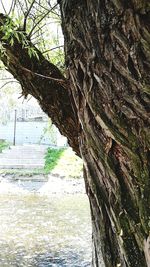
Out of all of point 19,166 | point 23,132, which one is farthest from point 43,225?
point 23,132

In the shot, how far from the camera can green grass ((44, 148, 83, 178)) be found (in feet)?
43.8

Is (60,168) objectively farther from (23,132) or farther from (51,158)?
(23,132)

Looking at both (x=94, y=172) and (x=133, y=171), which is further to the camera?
(x=94, y=172)

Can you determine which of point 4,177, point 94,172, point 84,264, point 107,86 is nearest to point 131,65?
point 107,86

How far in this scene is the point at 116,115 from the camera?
1310 millimetres

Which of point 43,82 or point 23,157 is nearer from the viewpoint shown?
point 43,82

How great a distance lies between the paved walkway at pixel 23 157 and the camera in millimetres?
14164

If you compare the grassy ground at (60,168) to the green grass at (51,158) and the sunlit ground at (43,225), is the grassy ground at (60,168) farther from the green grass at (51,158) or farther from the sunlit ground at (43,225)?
the sunlit ground at (43,225)

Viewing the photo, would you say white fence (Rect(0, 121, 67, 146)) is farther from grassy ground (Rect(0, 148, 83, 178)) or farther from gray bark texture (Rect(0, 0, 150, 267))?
gray bark texture (Rect(0, 0, 150, 267))

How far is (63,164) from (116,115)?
41.8 feet

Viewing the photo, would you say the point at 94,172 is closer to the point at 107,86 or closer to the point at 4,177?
the point at 107,86

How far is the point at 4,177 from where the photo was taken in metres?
13.0

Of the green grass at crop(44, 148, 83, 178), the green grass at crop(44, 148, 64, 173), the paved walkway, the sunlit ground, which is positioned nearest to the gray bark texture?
the sunlit ground

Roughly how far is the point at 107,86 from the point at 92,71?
9cm
